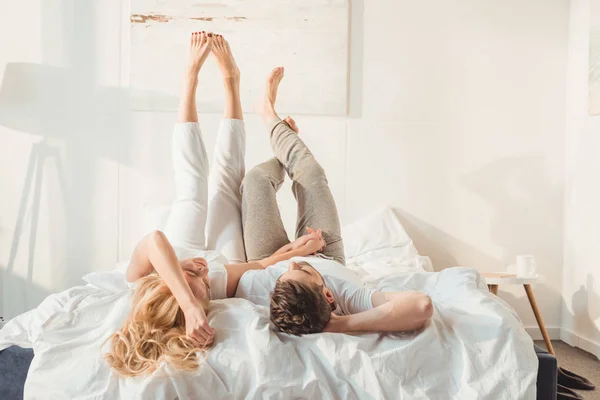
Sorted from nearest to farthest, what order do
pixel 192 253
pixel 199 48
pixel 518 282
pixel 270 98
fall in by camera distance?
1. pixel 192 253
2. pixel 199 48
3. pixel 270 98
4. pixel 518 282

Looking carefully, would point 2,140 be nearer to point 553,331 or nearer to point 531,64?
point 531,64

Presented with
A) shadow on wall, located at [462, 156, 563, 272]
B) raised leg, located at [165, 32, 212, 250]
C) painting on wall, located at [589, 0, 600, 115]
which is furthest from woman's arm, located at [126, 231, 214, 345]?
painting on wall, located at [589, 0, 600, 115]

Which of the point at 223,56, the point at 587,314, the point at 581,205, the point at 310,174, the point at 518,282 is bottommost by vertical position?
the point at 587,314

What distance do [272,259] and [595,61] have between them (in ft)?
8.19

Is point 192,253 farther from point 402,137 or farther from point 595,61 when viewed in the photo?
point 595,61

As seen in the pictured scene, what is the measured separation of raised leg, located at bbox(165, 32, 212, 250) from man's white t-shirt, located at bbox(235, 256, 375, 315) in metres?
0.65

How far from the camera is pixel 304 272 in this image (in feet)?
6.16

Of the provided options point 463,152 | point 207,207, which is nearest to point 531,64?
point 463,152

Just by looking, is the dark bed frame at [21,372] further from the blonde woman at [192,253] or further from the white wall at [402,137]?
the white wall at [402,137]

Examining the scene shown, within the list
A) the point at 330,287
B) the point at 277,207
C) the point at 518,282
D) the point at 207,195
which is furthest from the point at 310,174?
the point at 518,282

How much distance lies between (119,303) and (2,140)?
8.98 feet

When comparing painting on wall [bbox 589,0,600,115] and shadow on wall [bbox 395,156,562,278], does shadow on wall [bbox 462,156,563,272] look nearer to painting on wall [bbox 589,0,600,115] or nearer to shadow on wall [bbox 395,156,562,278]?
shadow on wall [bbox 395,156,562,278]

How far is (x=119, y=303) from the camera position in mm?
1864

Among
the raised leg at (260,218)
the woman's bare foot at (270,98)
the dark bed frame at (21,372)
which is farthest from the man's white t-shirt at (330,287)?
the woman's bare foot at (270,98)
